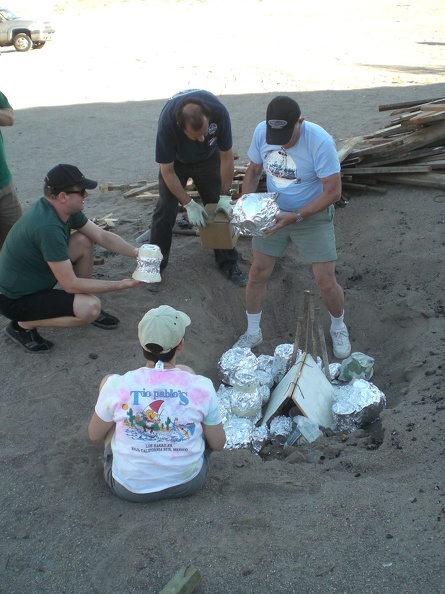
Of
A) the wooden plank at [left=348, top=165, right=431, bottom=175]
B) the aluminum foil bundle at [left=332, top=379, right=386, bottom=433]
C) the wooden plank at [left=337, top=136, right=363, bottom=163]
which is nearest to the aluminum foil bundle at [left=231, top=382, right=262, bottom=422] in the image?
the aluminum foil bundle at [left=332, top=379, right=386, bottom=433]

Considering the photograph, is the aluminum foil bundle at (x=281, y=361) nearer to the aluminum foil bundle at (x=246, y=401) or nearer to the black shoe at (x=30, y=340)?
the aluminum foil bundle at (x=246, y=401)

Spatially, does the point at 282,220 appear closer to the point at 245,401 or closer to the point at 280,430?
the point at 245,401

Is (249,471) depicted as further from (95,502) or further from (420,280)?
(420,280)

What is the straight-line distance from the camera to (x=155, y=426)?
121 inches

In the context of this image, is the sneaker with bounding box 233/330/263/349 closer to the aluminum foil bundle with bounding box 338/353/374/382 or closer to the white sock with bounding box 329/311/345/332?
the white sock with bounding box 329/311/345/332

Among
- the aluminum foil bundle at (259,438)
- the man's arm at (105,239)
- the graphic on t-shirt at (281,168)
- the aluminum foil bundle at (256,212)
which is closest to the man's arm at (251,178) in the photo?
the graphic on t-shirt at (281,168)

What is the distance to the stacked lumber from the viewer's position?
23.6 feet

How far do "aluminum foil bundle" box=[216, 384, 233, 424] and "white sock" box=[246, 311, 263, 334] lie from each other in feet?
2.31

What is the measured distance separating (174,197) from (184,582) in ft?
11.9

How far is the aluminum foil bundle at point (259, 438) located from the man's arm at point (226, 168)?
236cm

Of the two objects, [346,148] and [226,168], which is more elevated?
[226,168]

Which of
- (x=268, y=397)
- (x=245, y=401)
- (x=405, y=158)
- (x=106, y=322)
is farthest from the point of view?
(x=405, y=158)

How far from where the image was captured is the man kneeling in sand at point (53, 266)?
444 centimetres

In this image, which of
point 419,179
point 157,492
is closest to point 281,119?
point 157,492
